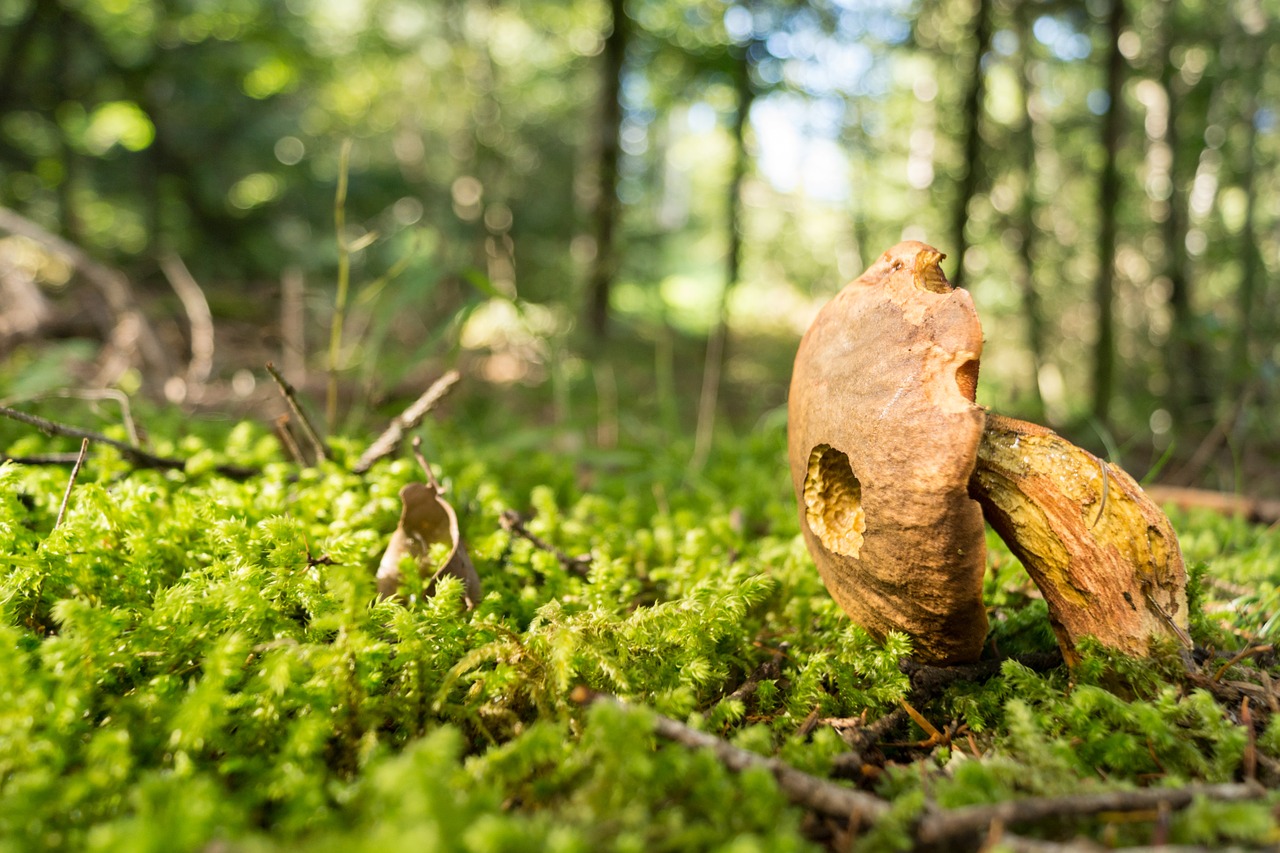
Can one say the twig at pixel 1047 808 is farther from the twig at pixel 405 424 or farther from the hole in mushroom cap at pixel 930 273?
the twig at pixel 405 424

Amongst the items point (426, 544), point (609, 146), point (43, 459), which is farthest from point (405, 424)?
point (609, 146)

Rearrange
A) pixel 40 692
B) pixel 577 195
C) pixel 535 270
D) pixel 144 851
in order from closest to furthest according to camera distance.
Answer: pixel 144 851 < pixel 40 692 < pixel 535 270 < pixel 577 195

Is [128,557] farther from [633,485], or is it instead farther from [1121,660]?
[1121,660]

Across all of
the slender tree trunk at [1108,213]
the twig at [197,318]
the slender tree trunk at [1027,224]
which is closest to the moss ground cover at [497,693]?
the twig at [197,318]

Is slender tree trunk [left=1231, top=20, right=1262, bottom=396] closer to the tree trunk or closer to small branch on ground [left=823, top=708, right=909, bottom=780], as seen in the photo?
Answer: the tree trunk

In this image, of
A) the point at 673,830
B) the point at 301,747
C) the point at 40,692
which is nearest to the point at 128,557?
the point at 40,692

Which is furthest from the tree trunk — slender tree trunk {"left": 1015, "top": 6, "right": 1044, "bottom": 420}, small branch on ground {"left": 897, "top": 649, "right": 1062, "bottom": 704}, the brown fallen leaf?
the brown fallen leaf
